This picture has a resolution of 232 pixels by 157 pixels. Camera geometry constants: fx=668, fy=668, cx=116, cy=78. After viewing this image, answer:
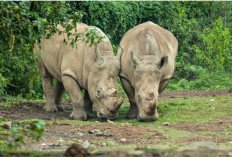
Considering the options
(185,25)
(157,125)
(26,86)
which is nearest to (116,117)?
(157,125)

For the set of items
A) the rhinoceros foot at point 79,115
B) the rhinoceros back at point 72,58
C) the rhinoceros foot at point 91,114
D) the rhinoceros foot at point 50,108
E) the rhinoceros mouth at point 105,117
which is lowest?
the rhinoceros foot at point 50,108

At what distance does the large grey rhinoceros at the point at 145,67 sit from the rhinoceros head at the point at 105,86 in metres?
0.32

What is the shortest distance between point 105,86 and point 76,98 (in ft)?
2.42

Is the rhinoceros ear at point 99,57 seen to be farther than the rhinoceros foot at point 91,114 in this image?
No

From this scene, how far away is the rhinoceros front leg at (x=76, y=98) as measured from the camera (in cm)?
1201

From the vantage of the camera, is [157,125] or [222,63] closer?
[157,125]

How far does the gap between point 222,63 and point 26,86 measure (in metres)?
6.38

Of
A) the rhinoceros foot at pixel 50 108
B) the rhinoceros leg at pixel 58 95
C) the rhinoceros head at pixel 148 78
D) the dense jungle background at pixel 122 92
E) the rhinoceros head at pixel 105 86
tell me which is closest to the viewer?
the dense jungle background at pixel 122 92

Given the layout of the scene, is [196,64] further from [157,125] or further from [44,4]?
[44,4]

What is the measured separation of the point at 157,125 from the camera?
1095cm

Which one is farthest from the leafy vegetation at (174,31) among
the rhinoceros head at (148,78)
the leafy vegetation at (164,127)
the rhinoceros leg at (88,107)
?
the leafy vegetation at (164,127)

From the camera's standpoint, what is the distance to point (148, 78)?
11.6 meters

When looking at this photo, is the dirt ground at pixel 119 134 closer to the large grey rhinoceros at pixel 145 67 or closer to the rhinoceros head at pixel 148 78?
the rhinoceros head at pixel 148 78

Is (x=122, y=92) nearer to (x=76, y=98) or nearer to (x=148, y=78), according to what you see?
(x=76, y=98)
